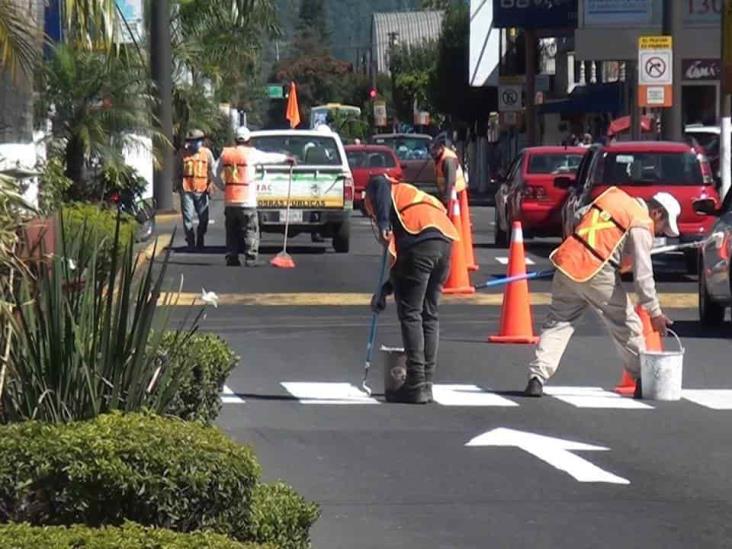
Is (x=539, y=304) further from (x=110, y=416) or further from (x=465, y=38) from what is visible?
(x=465, y=38)

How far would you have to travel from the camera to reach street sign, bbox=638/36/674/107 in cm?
2748

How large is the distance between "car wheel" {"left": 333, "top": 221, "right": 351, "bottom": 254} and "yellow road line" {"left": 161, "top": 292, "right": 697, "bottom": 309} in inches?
234

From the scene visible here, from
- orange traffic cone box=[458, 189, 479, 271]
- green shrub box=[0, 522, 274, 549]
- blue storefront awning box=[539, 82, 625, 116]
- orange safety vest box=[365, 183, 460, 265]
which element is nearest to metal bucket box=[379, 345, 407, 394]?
orange safety vest box=[365, 183, 460, 265]

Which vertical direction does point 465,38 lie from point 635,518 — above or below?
above

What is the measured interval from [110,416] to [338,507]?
2.56 metres

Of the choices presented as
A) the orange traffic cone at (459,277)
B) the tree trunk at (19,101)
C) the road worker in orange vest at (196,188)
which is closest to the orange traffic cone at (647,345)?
the tree trunk at (19,101)

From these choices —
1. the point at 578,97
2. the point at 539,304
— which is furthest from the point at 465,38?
the point at 539,304

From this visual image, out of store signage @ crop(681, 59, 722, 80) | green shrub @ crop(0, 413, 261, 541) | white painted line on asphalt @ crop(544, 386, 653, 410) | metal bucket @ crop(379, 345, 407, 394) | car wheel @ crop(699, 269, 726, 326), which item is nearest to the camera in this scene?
green shrub @ crop(0, 413, 261, 541)

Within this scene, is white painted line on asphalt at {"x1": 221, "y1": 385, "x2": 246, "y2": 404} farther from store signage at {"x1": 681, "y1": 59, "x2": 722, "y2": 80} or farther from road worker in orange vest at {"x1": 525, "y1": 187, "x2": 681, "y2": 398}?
store signage at {"x1": 681, "y1": 59, "x2": 722, "y2": 80}

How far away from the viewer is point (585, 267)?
12.3 m

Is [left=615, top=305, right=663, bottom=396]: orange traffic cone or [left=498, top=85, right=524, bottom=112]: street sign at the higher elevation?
[left=498, top=85, right=524, bottom=112]: street sign

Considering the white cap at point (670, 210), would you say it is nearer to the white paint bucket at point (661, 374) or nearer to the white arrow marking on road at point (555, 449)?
the white paint bucket at point (661, 374)

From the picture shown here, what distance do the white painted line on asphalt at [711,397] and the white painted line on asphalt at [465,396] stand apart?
53.4 inches

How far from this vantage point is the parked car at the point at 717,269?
647 inches
